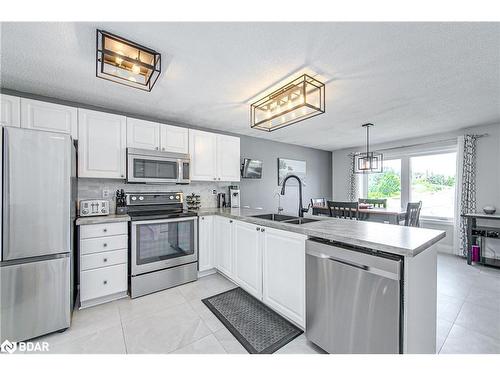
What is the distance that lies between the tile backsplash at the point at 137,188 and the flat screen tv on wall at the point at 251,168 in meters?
0.47

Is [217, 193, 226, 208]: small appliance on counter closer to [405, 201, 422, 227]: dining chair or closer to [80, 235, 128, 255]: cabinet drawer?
[80, 235, 128, 255]: cabinet drawer

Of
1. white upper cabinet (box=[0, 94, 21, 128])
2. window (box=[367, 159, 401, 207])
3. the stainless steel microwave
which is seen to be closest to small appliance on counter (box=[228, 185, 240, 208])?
the stainless steel microwave

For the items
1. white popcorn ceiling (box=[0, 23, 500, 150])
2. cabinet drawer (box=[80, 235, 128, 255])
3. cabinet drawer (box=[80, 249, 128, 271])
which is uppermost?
white popcorn ceiling (box=[0, 23, 500, 150])

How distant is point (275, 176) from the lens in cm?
489

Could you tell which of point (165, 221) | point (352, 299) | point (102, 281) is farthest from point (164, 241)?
point (352, 299)

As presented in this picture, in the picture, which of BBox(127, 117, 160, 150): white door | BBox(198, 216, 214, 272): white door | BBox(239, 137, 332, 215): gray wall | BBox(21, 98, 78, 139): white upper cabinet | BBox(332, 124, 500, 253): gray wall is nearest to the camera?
BBox(21, 98, 78, 139): white upper cabinet

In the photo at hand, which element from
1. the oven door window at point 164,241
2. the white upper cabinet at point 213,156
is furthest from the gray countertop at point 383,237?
the white upper cabinet at point 213,156

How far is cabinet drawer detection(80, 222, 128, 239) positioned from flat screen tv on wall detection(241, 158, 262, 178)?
7.74 ft

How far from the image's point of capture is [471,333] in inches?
70.2

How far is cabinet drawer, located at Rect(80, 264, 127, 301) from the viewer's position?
2.14m

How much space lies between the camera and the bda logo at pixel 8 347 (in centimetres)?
158

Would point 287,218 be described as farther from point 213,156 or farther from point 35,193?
point 35,193
